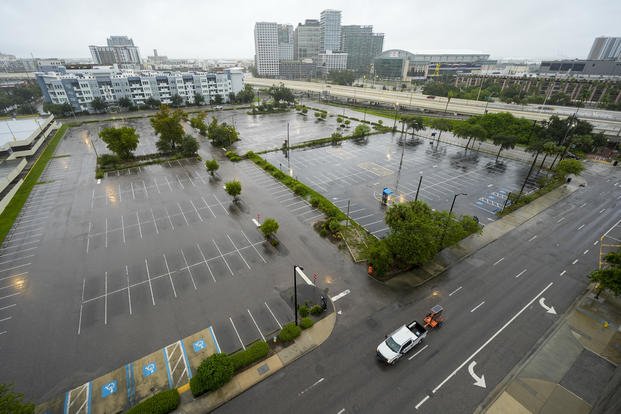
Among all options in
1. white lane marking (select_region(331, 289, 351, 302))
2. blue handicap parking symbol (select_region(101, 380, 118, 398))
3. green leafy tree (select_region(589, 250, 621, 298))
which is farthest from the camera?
white lane marking (select_region(331, 289, 351, 302))

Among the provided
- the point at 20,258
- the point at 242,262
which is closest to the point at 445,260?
the point at 242,262

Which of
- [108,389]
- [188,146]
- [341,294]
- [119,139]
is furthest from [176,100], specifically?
[108,389]

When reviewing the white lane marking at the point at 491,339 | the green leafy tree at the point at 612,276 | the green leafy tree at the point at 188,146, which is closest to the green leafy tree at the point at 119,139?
the green leafy tree at the point at 188,146

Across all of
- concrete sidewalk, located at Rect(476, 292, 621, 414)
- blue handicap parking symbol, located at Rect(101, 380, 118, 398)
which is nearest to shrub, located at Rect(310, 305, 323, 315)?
concrete sidewalk, located at Rect(476, 292, 621, 414)

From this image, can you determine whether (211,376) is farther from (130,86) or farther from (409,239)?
(130,86)

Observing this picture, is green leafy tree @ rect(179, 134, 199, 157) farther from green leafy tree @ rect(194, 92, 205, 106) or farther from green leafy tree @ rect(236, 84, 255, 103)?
green leafy tree @ rect(236, 84, 255, 103)

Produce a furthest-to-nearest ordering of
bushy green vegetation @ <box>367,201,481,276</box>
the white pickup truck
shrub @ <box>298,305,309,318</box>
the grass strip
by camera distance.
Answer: the grass strip
bushy green vegetation @ <box>367,201,481,276</box>
shrub @ <box>298,305,309,318</box>
the white pickup truck

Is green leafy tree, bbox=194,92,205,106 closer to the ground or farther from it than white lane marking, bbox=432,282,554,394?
farther from it
